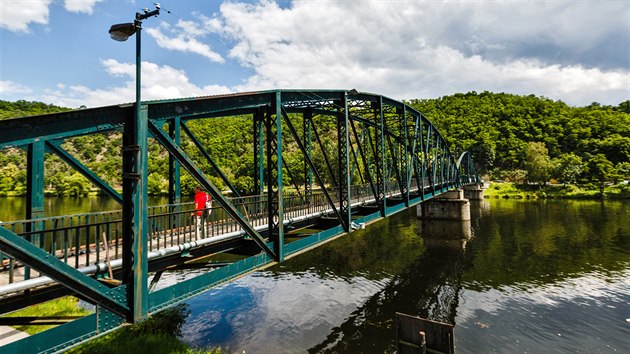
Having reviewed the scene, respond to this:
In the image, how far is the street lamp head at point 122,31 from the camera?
5719mm

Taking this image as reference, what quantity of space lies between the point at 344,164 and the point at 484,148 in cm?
11255

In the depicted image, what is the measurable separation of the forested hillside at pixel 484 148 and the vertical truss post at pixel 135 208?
7138cm

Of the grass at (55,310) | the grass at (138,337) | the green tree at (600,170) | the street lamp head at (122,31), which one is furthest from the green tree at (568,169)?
the street lamp head at (122,31)

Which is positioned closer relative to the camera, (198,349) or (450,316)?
(198,349)

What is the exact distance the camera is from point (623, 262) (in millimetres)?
25625

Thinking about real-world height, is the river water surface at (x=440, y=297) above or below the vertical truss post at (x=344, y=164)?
below

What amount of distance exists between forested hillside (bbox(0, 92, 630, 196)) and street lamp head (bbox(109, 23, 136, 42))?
71390 millimetres

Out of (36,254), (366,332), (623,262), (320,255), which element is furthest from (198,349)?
(623,262)

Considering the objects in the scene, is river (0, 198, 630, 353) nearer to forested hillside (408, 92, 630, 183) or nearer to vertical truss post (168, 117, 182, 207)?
vertical truss post (168, 117, 182, 207)

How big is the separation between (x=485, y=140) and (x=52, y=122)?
12801 cm

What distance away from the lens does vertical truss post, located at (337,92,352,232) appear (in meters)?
14.4

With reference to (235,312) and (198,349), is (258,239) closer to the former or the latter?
(198,349)

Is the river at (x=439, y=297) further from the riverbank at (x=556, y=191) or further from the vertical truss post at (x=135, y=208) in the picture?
the riverbank at (x=556, y=191)

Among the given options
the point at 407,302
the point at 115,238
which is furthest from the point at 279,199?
the point at 407,302
